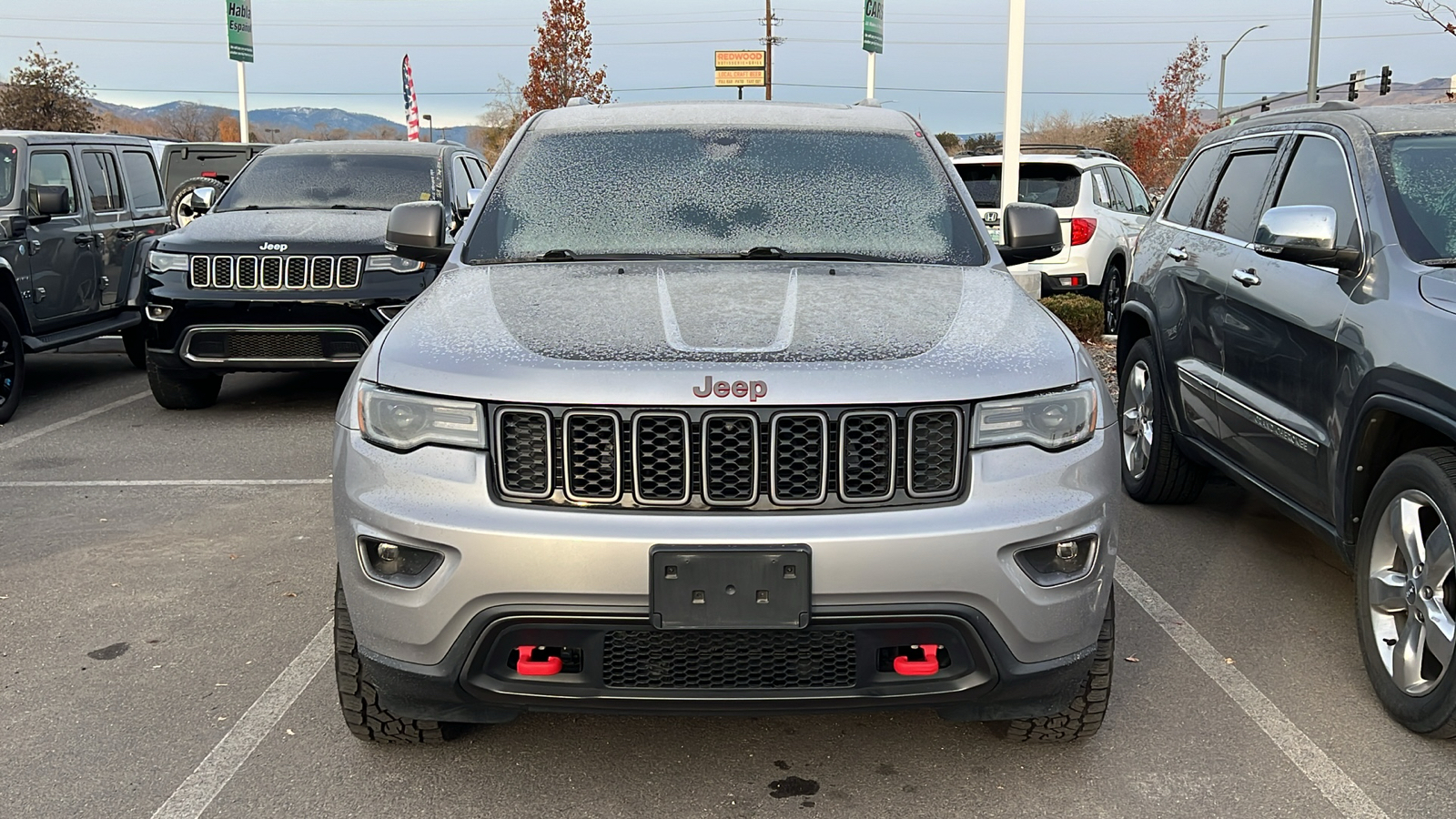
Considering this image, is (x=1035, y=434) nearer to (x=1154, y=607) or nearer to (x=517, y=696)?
(x=517, y=696)

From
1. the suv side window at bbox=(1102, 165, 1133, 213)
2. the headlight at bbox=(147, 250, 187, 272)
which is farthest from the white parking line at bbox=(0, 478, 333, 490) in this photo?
the suv side window at bbox=(1102, 165, 1133, 213)

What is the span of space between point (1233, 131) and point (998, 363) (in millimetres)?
3306

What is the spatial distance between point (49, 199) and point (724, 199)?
6499 millimetres

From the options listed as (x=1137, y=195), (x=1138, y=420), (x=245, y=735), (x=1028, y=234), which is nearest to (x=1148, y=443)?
(x=1138, y=420)

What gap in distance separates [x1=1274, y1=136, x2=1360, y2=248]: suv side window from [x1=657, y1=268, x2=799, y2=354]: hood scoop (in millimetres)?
1936

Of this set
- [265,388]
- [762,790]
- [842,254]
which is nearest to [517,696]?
[762,790]

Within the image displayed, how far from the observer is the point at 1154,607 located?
184 inches

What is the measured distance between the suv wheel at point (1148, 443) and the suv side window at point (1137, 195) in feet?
27.7

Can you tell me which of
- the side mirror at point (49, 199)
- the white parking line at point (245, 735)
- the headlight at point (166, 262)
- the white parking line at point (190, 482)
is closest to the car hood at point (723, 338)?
A: the white parking line at point (245, 735)

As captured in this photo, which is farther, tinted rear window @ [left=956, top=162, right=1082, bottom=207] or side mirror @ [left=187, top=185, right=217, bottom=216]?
tinted rear window @ [left=956, top=162, right=1082, bottom=207]

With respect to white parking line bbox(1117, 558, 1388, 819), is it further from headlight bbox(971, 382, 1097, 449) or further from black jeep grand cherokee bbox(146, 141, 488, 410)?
black jeep grand cherokee bbox(146, 141, 488, 410)

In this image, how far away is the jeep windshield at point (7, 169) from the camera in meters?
8.75

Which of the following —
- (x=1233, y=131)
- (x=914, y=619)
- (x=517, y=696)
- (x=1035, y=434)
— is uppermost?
(x=1233, y=131)

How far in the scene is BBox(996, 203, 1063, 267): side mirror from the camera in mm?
4418
